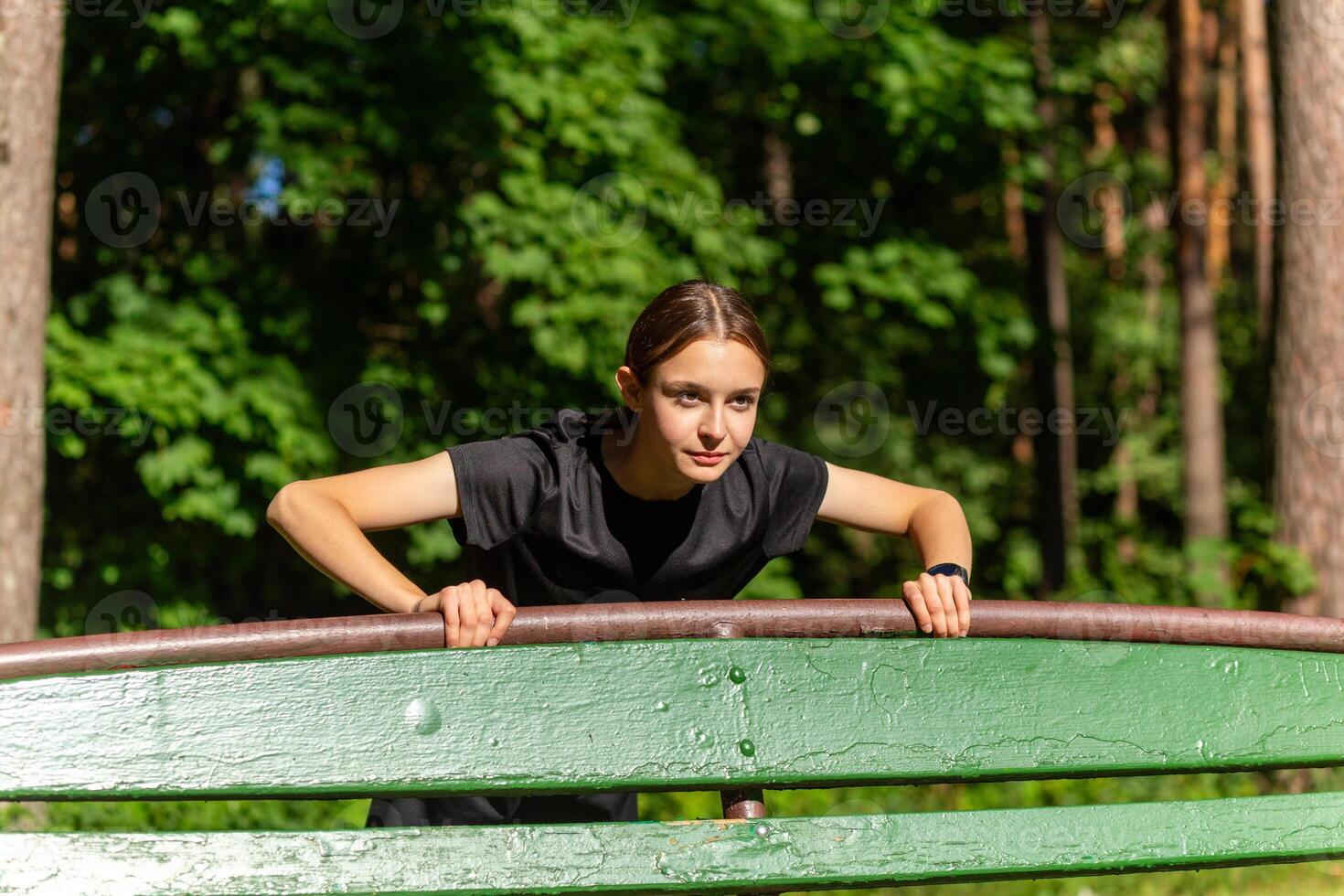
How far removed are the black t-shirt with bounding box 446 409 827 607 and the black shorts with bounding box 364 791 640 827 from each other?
37cm

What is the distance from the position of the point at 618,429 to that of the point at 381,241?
15.1 feet

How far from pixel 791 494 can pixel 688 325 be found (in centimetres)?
48

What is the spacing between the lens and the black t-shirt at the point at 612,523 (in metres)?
2.43

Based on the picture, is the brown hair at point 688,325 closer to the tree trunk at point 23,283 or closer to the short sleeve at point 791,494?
the short sleeve at point 791,494

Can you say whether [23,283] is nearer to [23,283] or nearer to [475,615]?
[23,283]

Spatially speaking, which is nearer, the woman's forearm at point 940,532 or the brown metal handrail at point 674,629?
the brown metal handrail at point 674,629

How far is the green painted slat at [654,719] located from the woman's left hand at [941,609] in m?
0.08

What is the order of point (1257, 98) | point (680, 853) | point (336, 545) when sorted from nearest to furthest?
point (680, 853) → point (336, 545) → point (1257, 98)

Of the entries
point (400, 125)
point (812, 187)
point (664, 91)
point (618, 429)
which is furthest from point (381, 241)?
point (618, 429)

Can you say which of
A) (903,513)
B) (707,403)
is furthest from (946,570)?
(707,403)

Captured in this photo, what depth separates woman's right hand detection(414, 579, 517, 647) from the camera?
1582 millimetres

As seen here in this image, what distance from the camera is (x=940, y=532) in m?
2.28

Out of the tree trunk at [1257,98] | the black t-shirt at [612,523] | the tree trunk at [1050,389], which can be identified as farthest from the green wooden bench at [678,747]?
the tree trunk at [1257,98]

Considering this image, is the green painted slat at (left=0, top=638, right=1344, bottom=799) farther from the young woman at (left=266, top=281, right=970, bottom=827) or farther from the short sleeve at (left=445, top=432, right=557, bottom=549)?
the short sleeve at (left=445, top=432, right=557, bottom=549)
